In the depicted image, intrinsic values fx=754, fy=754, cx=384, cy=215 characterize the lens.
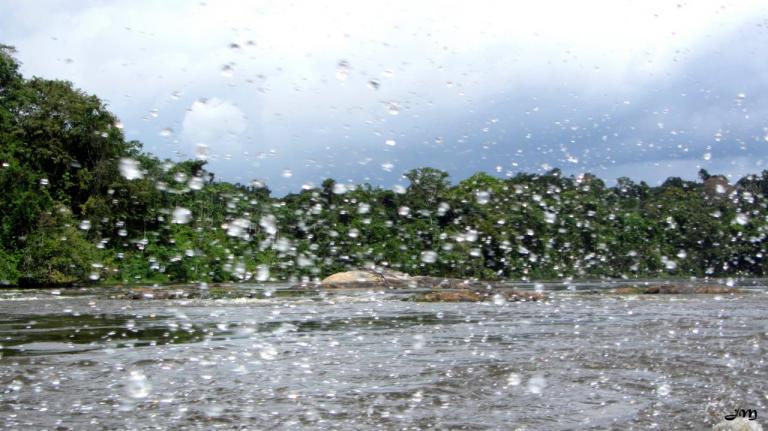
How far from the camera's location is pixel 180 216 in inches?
2162

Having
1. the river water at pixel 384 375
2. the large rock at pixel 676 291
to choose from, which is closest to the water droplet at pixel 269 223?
the large rock at pixel 676 291

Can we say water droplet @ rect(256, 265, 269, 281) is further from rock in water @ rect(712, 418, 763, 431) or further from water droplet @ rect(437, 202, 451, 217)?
rock in water @ rect(712, 418, 763, 431)

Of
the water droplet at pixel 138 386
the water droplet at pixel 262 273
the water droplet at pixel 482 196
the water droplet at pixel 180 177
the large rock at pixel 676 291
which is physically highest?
the water droplet at pixel 180 177

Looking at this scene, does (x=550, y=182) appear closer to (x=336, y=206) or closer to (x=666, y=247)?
(x=666, y=247)

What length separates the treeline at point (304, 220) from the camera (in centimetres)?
4194

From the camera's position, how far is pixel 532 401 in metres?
6.49

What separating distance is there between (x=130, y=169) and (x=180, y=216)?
5.64 meters

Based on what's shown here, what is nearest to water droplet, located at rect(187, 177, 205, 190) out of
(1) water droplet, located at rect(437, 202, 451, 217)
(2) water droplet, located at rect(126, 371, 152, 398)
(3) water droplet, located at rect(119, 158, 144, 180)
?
(3) water droplet, located at rect(119, 158, 144, 180)

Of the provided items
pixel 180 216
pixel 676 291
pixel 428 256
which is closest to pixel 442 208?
pixel 428 256

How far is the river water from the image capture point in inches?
233

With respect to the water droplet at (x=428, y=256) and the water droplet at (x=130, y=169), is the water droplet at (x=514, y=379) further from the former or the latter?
the water droplet at (x=428, y=256)

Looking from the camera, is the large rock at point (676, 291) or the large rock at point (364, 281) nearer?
the large rock at point (676, 291)

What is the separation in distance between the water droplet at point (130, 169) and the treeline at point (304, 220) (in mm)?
166

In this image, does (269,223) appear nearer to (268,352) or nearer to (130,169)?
(130,169)
